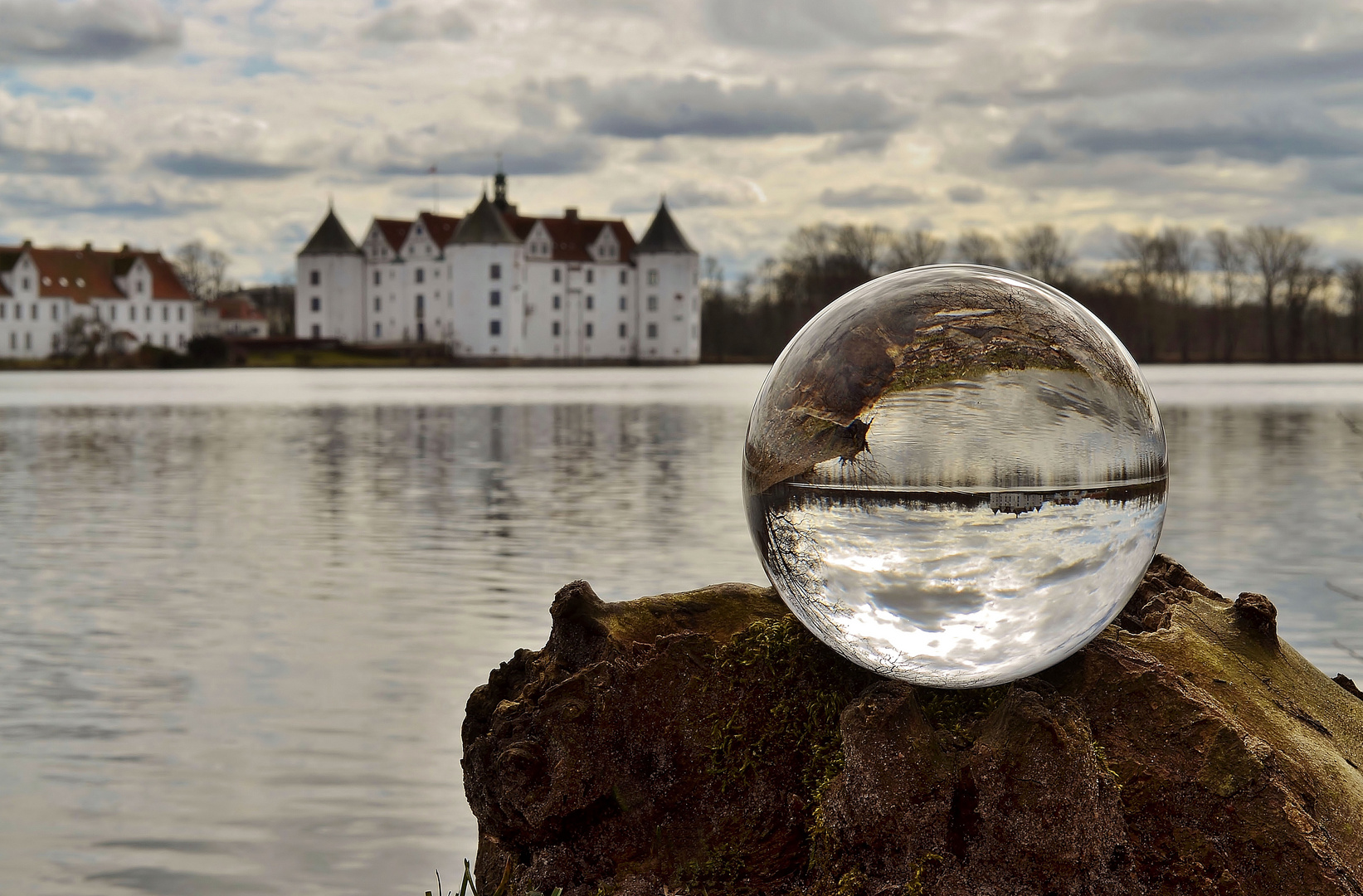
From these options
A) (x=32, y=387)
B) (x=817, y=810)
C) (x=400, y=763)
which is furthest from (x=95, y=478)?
(x=32, y=387)

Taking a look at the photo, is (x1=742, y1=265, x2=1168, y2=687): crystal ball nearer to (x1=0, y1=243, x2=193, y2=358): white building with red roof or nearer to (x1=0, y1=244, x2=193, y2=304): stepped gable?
(x1=0, y1=243, x2=193, y2=358): white building with red roof

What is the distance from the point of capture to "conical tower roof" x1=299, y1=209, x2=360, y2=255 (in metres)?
112

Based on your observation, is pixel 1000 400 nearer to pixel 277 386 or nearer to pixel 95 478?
pixel 95 478

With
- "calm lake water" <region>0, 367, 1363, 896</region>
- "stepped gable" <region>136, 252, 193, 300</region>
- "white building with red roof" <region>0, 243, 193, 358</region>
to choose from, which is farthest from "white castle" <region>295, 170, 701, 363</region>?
"calm lake water" <region>0, 367, 1363, 896</region>

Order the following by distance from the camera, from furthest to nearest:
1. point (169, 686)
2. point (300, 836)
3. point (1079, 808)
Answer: point (169, 686)
point (300, 836)
point (1079, 808)

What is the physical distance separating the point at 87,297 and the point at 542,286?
4080cm

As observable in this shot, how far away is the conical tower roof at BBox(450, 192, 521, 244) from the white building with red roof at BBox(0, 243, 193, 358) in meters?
26.3

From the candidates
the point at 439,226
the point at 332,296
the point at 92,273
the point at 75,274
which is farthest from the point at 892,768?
the point at 92,273

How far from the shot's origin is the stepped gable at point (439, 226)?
4284 inches

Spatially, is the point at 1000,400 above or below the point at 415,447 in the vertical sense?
above

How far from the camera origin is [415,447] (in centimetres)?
2300

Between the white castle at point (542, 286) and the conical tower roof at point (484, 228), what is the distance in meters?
1.44

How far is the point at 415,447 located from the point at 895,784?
20.7 m

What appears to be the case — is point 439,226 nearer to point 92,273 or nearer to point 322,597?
point 92,273
